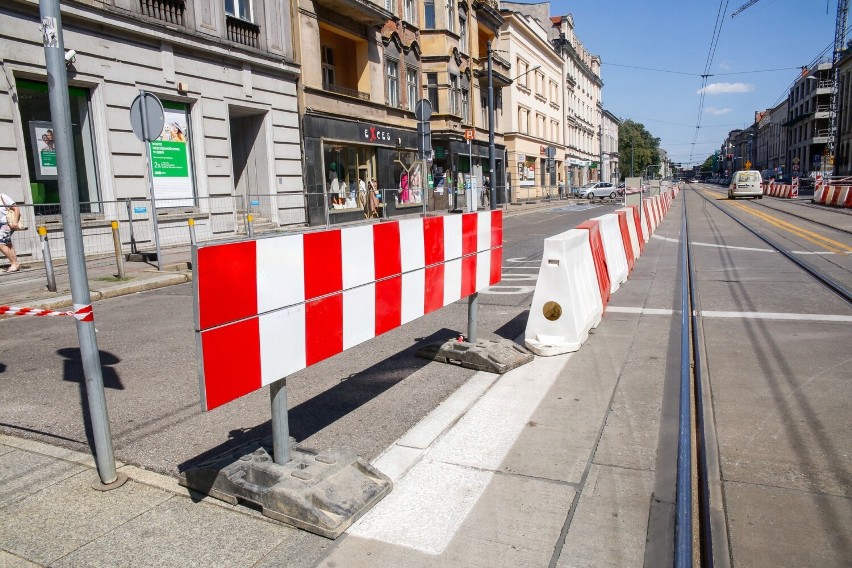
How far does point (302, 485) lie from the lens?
117 inches

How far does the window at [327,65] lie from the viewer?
80.4 ft

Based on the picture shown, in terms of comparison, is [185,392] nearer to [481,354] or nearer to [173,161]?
[481,354]

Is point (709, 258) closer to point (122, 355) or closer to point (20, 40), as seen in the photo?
point (122, 355)

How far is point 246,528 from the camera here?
2.86 meters

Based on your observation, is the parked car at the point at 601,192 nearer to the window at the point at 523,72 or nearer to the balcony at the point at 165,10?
the window at the point at 523,72

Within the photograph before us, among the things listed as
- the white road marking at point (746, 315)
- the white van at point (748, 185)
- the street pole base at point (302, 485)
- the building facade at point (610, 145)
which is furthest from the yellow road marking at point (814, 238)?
the building facade at point (610, 145)

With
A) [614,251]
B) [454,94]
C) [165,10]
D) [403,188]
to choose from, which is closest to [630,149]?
[454,94]

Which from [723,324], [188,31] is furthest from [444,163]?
[723,324]

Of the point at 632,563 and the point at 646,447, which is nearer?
the point at 632,563

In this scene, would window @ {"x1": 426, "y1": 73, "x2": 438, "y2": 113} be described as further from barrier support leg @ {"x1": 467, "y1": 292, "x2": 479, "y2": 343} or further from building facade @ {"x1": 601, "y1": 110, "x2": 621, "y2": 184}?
building facade @ {"x1": 601, "y1": 110, "x2": 621, "y2": 184}

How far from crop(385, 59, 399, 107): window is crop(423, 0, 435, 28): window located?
4616 mm

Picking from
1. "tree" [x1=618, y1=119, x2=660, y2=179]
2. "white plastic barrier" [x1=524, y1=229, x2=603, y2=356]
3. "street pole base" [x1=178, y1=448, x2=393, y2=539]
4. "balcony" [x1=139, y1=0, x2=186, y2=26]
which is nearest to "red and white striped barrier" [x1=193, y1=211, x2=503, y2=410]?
"street pole base" [x1=178, y1=448, x2=393, y2=539]

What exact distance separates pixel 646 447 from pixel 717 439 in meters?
0.50

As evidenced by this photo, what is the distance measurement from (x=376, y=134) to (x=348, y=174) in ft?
7.79
